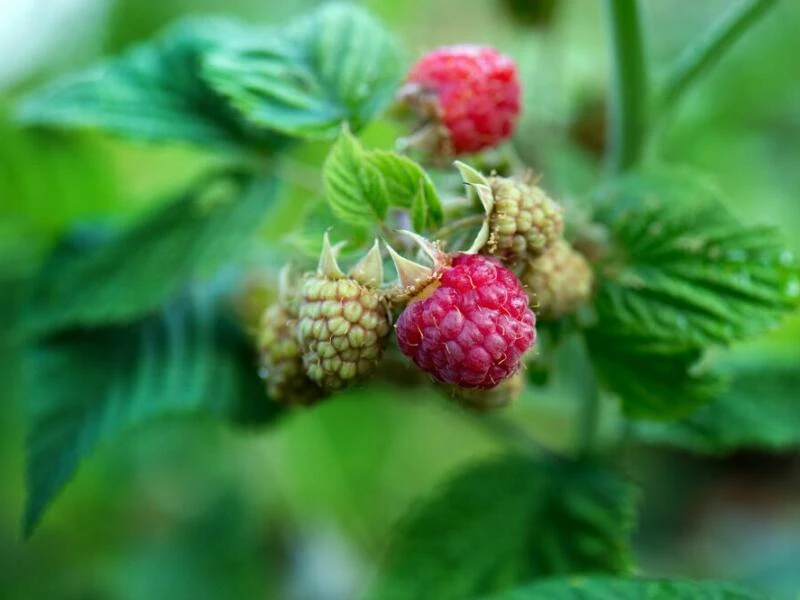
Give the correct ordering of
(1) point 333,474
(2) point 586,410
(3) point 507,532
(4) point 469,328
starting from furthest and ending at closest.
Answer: (1) point 333,474, (2) point 586,410, (3) point 507,532, (4) point 469,328

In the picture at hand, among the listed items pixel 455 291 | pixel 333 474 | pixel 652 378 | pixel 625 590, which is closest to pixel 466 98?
pixel 455 291

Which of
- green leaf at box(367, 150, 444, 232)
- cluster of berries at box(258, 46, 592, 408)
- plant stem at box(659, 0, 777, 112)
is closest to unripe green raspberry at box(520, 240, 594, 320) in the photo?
cluster of berries at box(258, 46, 592, 408)

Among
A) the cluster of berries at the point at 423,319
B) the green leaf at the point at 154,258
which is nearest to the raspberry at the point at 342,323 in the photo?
the cluster of berries at the point at 423,319

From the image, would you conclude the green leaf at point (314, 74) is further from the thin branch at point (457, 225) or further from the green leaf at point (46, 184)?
the green leaf at point (46, 184)

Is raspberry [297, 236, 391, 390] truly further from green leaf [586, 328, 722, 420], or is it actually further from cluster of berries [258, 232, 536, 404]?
green leaf [586, 328, 722, 420]

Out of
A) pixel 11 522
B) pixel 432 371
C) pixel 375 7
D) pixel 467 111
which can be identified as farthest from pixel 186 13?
pixel 432 371

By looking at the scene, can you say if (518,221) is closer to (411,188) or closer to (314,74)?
(411,188)
